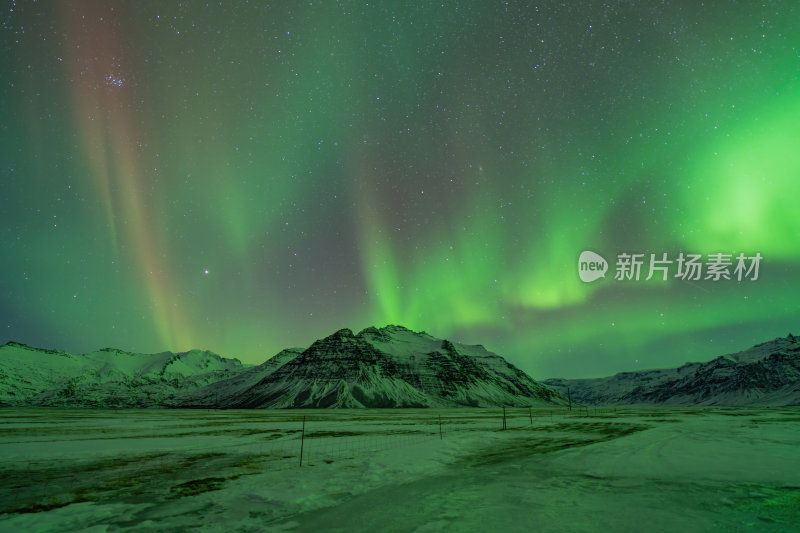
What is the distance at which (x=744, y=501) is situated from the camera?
11.1 m

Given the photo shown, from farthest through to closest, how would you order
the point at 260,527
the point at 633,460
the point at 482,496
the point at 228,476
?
the point at 633,460, the point at 228,476, the point at 482,496, the point at 260,527

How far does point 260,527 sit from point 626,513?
27.8 ft

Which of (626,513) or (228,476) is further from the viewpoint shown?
(228,476)

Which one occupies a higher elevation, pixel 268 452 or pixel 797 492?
pixel 797 492

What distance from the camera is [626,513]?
978 cm

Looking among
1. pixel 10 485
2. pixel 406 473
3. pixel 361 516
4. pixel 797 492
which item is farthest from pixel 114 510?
pixel 797 492

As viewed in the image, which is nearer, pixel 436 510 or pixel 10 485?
pixel 436 510

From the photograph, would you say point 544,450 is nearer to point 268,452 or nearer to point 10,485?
point 268,452

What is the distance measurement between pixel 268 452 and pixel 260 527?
16.5 metres

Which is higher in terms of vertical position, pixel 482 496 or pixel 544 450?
pixel 482 496

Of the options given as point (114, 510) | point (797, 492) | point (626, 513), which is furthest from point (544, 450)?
point (114, 510)

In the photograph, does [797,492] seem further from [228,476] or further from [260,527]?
[228,476]

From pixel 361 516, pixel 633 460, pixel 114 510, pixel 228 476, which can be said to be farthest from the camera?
pixel 633 460

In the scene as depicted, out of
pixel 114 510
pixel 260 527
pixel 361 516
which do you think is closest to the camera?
pixel 260 527
